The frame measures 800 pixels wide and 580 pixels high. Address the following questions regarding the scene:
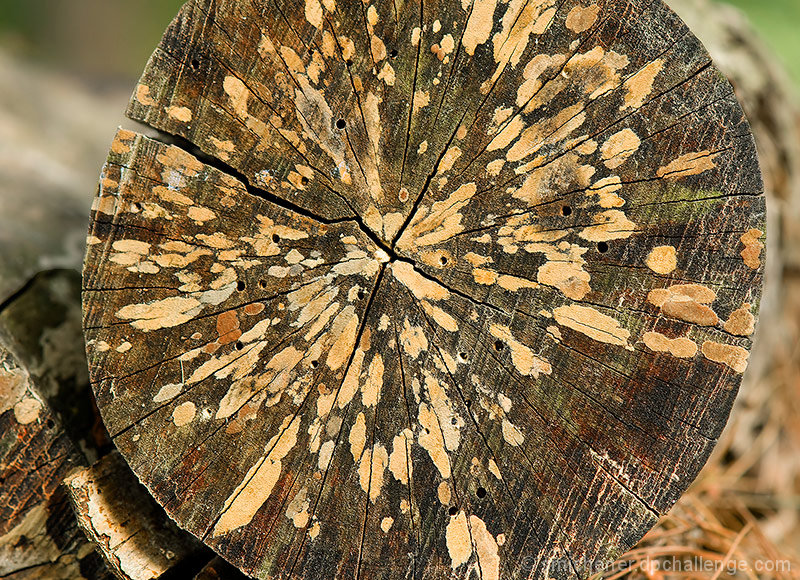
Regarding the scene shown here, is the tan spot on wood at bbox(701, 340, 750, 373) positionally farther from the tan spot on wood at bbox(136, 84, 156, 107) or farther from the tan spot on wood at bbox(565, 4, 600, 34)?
the tan spot on wood at bbox(136, 84, 156, 107)

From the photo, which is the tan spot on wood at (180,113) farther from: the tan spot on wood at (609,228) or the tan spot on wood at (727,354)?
the tan spot on wood at (727,354)

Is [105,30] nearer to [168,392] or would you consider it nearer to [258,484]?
[168,392]

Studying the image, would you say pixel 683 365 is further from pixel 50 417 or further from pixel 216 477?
pixel 50 417

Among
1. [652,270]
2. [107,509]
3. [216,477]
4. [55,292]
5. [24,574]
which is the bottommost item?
[24,574]

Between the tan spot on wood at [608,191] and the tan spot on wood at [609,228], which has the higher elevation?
the tan spot on wood at [608,191]

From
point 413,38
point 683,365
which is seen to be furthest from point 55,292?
point 683,365

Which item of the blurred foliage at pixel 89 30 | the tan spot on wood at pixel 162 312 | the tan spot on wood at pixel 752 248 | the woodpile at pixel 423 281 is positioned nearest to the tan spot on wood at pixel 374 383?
the woodpile at pixel 423 281
